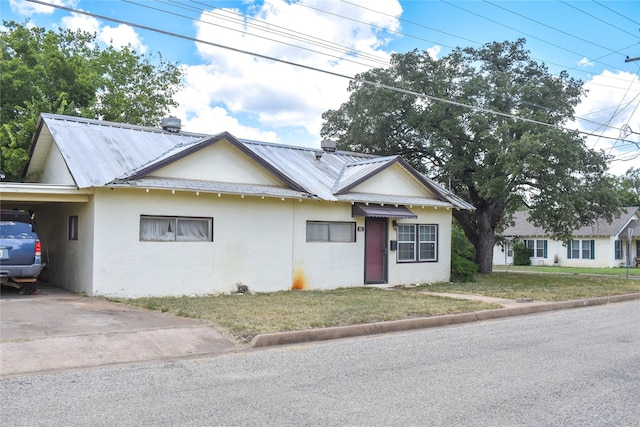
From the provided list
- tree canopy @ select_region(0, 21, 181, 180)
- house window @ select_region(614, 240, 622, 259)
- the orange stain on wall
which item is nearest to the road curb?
the orange stain on wall

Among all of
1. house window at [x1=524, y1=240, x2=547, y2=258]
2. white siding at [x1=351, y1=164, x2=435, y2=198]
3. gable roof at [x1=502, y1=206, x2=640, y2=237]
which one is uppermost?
white siding at [x1=351, y1=164, x2=435, y2=198]

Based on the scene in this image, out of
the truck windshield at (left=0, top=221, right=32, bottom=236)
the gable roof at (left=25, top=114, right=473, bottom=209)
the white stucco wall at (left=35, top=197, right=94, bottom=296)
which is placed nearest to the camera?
the truck windshield at (left=0, top=221, right=32, bottom=236)

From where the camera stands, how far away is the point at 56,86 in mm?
26234

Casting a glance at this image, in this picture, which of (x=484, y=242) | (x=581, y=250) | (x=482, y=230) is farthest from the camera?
(x=581, y=250)

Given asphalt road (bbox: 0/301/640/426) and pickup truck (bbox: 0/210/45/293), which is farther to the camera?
pickup truck (bbox: 0/210/45/293)

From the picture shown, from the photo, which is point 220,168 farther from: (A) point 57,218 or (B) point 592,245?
(B) point 592,245

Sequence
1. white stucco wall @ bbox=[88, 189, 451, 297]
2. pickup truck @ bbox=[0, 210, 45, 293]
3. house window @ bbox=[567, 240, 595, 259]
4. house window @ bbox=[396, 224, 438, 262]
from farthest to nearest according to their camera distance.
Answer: house window @ bbox=[567, 240, 595, 259] < house window @ bbox=[396, 224, 438, 262] < white stucco wall @ bbox=[88, 189, 451, 297] < pickup truck @ bbox=[0, 210, 45, 293]

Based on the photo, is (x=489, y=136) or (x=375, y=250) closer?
(x=375, y=250)

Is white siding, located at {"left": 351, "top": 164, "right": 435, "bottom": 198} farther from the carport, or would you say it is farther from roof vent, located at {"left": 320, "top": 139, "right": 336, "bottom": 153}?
the carport

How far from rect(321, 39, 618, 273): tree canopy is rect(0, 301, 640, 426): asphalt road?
41.8ft

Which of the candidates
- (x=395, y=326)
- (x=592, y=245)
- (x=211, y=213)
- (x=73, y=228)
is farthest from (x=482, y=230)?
(x=592, y=245)

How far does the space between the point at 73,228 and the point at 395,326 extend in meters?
9.25

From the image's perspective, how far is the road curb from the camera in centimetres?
907

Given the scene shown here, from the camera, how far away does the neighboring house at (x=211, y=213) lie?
44.4 ft
